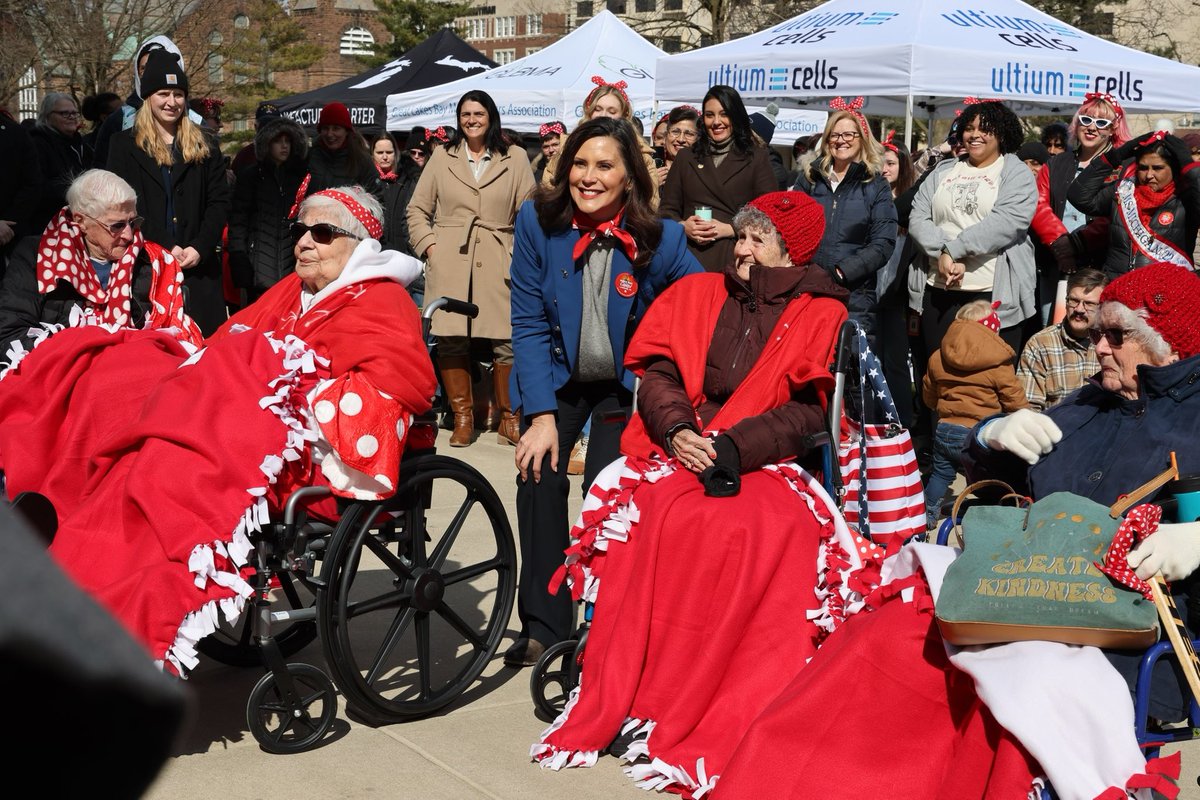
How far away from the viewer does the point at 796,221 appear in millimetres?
4129

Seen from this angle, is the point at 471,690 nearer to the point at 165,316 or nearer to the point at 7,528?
the point at 165,316

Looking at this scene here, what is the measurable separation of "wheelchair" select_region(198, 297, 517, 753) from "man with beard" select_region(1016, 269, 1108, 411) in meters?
2.62

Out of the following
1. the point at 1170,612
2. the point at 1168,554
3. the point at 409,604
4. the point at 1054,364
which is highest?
the point at 1168,554

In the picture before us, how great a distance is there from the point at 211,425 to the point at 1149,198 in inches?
196

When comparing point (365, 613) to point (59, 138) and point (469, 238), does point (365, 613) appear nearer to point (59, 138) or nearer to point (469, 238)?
point (469, 238)

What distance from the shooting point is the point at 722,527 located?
12.0ft

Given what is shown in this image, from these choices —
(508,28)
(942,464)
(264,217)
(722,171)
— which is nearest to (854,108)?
(722,171)

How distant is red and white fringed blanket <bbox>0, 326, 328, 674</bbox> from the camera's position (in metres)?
3.35

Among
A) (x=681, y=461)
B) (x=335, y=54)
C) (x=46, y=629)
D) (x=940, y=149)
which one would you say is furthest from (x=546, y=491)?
(x=335, y=54)

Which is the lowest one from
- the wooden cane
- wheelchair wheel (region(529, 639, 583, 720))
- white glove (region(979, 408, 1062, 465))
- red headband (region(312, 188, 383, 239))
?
wheelchair wheel (region(529, 639, 583, 720))

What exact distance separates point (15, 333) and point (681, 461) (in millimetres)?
2235

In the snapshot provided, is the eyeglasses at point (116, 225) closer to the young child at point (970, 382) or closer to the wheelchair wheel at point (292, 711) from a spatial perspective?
the wheelchair wheel at point (292, 711)

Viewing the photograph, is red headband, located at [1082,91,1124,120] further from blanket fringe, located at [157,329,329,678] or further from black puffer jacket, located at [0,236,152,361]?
black puffer jacket, located at [0,236,152,361]

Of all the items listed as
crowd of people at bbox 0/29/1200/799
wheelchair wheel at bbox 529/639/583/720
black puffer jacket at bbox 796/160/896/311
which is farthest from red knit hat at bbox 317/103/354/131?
wheelchair wheel at bbox 529/639/583/720
